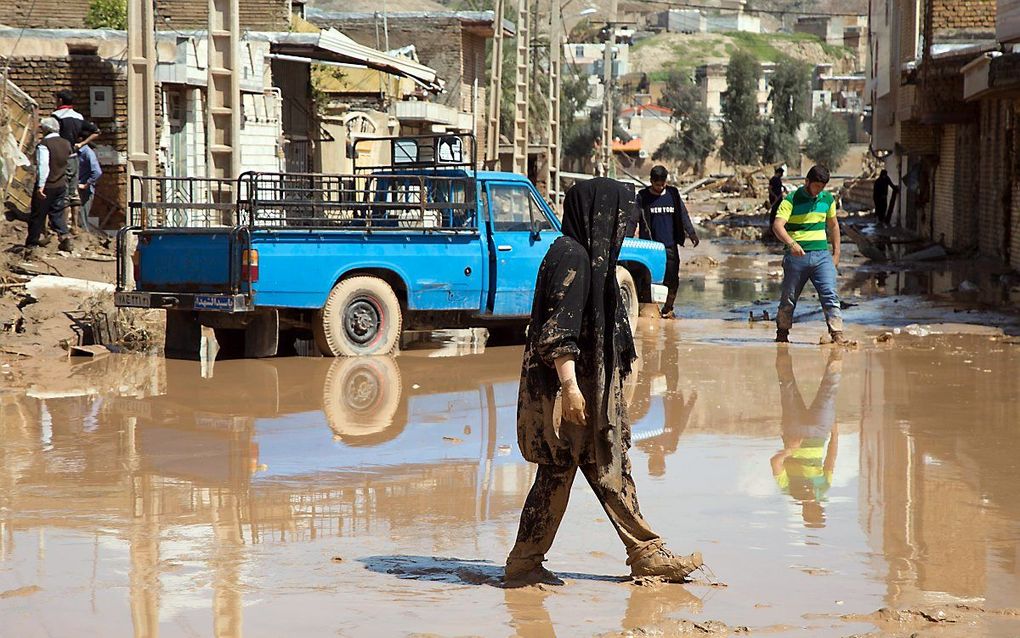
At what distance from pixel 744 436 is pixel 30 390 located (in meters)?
5.98

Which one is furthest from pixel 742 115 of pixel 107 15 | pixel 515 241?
pixel 515 241

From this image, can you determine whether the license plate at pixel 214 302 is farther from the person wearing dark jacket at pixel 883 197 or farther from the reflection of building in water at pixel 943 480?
the person wearing dark jacket at pixel 883 197

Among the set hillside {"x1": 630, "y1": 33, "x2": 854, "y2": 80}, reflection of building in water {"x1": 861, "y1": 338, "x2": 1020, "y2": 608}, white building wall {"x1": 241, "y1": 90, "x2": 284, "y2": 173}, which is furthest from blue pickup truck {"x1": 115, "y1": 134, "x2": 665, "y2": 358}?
hillside {"x1": 630, "y1": 33, "x2": 854, "y2": 80}

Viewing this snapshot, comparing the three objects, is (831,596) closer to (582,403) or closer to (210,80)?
(582,403)

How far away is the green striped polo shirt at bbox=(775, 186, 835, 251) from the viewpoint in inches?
529

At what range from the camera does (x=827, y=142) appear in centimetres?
8525

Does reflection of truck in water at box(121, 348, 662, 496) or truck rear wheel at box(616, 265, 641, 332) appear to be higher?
truck rear wheel at box(616, 265, 641, 332)

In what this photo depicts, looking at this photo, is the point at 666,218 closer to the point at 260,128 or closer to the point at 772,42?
the point at 260,128

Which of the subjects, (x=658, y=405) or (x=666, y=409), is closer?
(x=666, y=409)

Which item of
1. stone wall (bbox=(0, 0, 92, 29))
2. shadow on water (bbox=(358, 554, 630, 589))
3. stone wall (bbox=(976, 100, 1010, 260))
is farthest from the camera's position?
stone wall (bbox=(0, 0, 92, 29))

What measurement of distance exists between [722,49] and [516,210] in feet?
469

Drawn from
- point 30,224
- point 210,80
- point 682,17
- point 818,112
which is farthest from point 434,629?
point 682,17

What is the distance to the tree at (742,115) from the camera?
8112 centimetres

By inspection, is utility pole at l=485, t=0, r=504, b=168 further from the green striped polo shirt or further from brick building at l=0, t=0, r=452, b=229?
the green striped polo shirt
